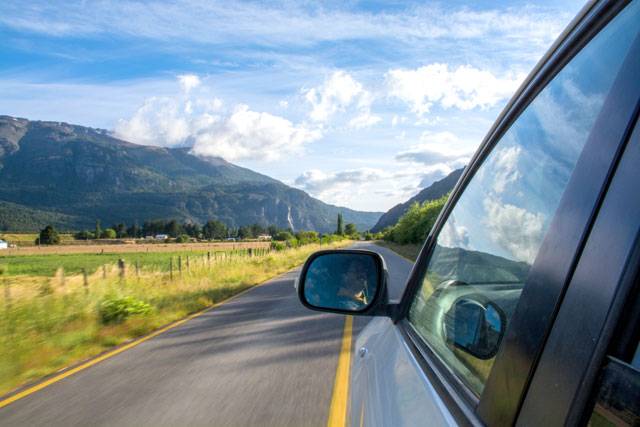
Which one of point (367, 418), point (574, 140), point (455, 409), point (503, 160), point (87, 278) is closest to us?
point (574, 140)

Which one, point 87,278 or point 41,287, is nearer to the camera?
point 41,287

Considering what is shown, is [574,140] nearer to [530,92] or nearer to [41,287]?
[530,92]

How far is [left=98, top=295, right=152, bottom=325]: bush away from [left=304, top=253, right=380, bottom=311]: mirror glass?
9.19 meters

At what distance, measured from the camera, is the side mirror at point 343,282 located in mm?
2352

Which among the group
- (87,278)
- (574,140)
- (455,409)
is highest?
(574,140)

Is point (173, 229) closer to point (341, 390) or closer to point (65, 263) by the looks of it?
point (65, 263)

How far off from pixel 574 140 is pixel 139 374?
623 cm

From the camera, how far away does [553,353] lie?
910mm

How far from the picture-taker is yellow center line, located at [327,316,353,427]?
4.66 metres

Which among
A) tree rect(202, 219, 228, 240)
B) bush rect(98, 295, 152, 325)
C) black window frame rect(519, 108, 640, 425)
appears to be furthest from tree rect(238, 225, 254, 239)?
black window frame rect(519, 108, 640, 425)

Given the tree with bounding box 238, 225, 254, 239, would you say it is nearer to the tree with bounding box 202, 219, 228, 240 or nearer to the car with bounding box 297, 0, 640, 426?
the tree with bounding box 202, 219, 228, 240

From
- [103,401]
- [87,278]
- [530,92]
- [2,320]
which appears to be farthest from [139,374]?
[87,278]


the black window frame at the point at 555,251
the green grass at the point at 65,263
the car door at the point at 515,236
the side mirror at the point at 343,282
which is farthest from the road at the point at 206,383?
the green grass at the point at 65,263

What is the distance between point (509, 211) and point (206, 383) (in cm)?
499
